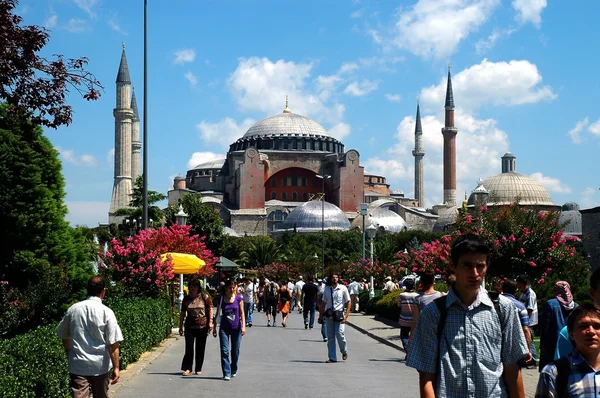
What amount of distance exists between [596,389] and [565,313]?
3694 millimetres

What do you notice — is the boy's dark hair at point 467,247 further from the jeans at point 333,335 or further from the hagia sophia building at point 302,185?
the hagia sophia building at point 302,185

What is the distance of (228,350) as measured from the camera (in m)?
10.4

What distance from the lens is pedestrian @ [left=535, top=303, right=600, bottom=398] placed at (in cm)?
382

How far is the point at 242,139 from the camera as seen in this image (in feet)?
344

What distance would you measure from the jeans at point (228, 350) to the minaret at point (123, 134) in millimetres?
66431

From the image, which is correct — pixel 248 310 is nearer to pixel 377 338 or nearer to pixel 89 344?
pixel 377 338

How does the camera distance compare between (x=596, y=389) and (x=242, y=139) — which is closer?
(x=596, y=389)

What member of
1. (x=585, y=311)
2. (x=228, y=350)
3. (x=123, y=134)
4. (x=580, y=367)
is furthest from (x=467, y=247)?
(x=123, y=134)

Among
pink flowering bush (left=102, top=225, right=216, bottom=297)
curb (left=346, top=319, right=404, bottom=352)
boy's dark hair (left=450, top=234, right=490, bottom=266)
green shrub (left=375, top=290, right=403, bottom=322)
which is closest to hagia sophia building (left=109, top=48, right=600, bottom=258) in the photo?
green shrub (left=375, top=290, right=403, bottom=322)

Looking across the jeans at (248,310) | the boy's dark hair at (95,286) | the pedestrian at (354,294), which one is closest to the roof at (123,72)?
the pedestrian at (354,294)

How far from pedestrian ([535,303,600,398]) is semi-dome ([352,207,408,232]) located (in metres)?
83.6

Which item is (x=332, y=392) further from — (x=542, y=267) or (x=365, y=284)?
(x=365, y=284)

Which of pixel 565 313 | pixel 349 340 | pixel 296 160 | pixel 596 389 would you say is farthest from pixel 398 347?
pixel 296 160

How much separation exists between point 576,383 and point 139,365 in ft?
27.7
